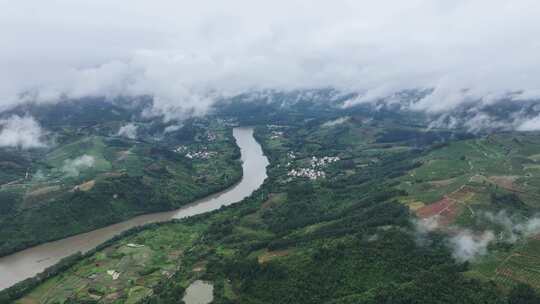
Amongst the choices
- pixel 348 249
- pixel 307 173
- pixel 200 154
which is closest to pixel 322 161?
pixel 307 173

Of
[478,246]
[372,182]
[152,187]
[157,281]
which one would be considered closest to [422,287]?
[478,246]

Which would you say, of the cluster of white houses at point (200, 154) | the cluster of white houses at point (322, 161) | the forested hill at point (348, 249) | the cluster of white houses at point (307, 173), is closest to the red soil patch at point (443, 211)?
the forested hill at point (348, 249)

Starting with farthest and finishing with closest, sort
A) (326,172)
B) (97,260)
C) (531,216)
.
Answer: (326,172) → (97,260) → (531,216)

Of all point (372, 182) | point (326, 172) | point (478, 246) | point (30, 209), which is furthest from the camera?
point (326, 172)

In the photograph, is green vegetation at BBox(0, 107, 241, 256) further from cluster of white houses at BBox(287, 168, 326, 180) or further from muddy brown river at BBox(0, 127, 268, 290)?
cluster of white houses at BBox(287, 168, 326, 180)

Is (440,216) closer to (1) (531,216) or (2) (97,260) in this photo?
(1) (531,216)

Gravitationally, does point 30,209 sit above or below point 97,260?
above

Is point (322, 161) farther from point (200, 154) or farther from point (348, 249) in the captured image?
point (348, 249)

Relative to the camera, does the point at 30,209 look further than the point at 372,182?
No
